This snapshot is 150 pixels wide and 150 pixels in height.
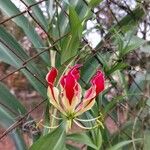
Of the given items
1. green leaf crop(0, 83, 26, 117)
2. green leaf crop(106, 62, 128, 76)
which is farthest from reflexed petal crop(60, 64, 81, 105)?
green leaf crop(106, 62, 128, 76)

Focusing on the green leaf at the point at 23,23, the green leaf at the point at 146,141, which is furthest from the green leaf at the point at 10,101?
the green leaf at the point at 146,141

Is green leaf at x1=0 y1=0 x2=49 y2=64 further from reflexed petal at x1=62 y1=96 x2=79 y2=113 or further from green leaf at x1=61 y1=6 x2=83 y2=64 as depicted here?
reflexed petal at x1=62 y1=96 x2=79 y2=113

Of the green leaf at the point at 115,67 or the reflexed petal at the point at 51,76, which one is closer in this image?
the reflexed petal at the point at 51,76

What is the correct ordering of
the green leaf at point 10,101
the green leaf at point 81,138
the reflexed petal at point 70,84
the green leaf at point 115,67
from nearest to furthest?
the reflexed petal at point 70,84
the green leaf at point 81,138
the green leaf at point 10,101
the green leaf at point 115,67

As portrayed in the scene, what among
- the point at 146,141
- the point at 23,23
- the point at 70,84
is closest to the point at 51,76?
the point at 70,84

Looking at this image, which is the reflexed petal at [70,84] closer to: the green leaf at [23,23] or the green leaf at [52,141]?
the green leaf at [52,141]

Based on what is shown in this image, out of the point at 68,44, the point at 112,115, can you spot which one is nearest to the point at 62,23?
the point at 68,44
